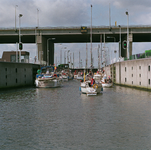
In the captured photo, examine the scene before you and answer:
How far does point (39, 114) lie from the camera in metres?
22.1

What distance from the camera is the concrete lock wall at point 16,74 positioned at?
5136cm

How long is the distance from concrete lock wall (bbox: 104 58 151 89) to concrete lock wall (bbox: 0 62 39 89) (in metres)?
22.4

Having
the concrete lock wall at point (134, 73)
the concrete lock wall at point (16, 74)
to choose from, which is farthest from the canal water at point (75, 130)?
the concrete lock wall at point (16, 74)

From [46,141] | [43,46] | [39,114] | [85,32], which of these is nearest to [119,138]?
[46,141]

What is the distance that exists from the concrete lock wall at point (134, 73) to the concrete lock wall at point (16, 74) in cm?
2235

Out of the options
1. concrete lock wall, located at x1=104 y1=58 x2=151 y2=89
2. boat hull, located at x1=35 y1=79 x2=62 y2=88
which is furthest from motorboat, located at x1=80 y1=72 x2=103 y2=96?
boat hull, located at x1=35 y1=79 x2=62 y2=88

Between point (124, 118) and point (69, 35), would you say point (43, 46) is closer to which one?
point (69, 35)

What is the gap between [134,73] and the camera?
53.9m

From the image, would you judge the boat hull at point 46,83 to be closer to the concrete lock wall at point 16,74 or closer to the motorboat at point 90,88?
the concrete lock wall at point 16,74

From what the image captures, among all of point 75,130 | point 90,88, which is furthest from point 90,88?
point 75,130

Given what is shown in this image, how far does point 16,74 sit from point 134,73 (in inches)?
970

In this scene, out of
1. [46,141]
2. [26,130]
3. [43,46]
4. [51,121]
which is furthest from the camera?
[43,46]

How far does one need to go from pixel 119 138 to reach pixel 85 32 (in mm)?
80707

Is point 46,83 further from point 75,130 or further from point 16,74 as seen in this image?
point 75,130
